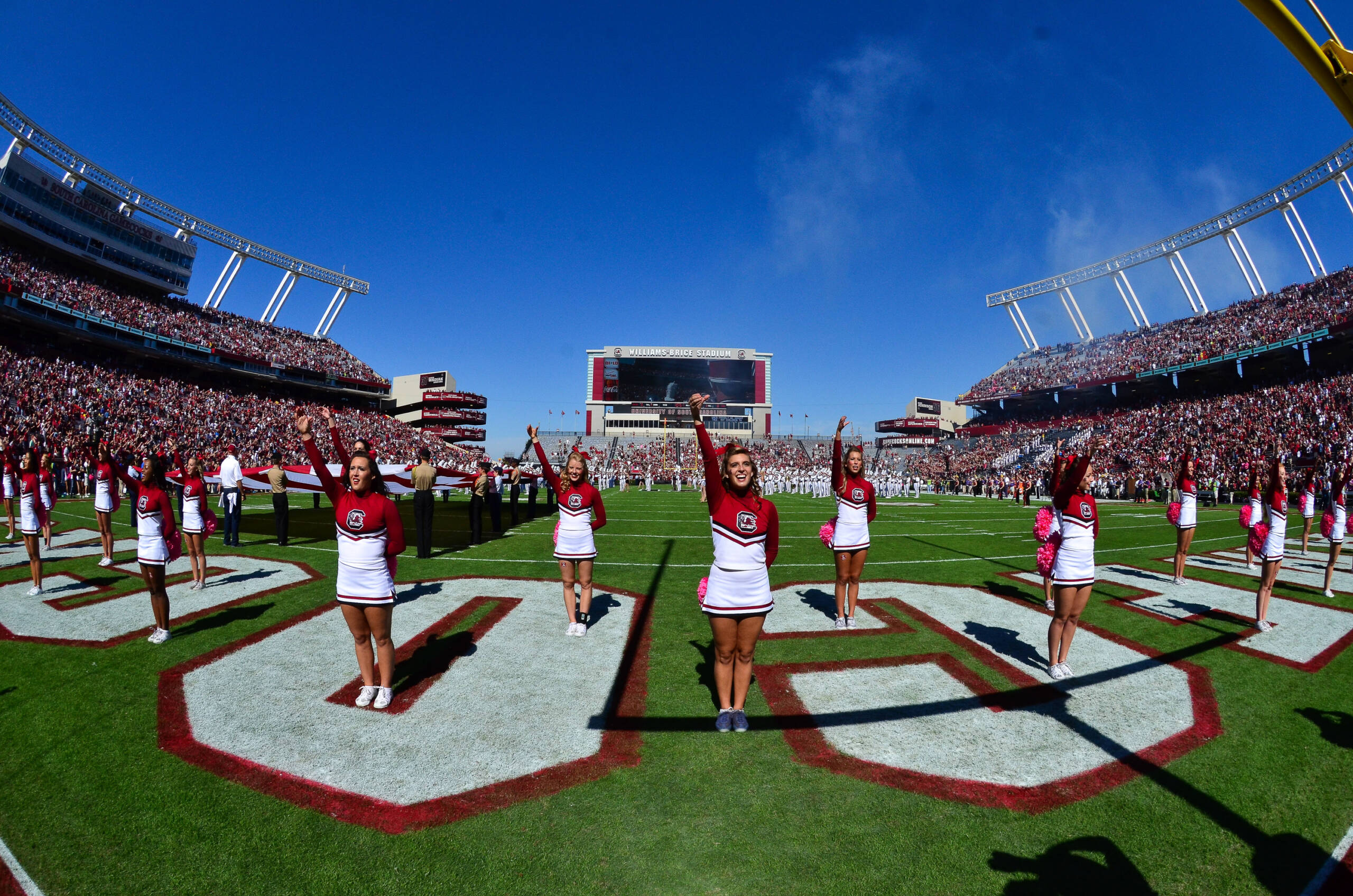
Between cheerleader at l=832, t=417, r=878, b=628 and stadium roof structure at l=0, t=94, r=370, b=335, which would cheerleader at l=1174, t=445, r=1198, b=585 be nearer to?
cheerleader at l=832, t=417, r=878, b=628

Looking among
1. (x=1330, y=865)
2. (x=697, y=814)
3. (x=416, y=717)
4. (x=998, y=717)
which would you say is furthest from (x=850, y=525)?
(x=416, y=717)

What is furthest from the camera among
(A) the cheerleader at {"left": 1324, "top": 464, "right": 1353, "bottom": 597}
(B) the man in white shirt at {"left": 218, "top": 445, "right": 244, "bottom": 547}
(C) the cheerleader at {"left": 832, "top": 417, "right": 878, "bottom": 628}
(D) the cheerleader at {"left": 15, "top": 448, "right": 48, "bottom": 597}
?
(B) the man in white shirt at {"left": 218, "top": 445, "right": 244, "bottom": 547}

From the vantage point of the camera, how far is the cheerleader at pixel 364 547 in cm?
480

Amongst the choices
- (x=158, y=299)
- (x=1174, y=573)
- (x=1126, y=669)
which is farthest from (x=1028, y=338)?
(x=158, y=299)

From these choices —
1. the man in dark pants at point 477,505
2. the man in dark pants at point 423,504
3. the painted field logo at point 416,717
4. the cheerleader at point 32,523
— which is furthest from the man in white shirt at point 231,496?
the painted field logo at point 416,717

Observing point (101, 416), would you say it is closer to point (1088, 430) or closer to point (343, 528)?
point (343, 528)

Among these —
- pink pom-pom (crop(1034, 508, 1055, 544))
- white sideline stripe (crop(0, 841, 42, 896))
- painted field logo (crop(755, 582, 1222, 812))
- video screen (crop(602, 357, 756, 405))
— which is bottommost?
white sideline stripe (crop(0, 841, 42, 896))

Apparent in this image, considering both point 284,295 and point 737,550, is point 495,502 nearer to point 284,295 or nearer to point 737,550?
point 737,550

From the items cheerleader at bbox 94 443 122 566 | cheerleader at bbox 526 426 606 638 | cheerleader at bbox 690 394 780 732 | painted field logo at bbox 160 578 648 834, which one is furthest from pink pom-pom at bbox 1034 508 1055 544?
cheerleader at bbox 94 443 122 566

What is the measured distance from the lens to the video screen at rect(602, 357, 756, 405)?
234ft

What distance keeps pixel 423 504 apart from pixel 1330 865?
13075mm

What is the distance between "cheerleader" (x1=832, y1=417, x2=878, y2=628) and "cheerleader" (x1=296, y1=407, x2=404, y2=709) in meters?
4.84

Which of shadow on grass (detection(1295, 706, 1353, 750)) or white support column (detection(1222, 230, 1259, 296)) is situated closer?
shadow on grass (detection(1295, 706, 1353, 750))

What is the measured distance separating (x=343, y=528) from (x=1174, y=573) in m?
12.9
